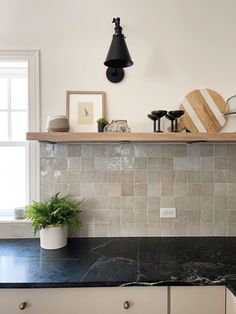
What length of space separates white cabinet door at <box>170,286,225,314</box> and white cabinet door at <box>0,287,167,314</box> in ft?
0.19

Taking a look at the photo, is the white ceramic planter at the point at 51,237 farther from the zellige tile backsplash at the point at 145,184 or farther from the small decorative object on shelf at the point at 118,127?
the small decorative object on shelf at the point at 118,127

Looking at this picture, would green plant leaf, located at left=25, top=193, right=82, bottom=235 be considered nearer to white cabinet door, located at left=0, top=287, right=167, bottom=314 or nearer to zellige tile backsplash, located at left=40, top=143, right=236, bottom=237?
zellige tile backsplash, located at left=40, top=143, right=236, bottom=237

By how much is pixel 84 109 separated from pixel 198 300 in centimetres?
143

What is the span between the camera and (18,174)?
209cm

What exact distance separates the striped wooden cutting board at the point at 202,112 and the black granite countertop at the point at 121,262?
2.81 feet

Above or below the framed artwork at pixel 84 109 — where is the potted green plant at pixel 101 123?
below

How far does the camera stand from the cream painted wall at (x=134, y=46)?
1.90 m

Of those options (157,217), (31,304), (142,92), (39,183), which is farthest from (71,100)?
(31,304)

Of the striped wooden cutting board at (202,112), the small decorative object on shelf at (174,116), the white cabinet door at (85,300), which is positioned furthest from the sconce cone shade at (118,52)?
the white cabinet door at (85,300)

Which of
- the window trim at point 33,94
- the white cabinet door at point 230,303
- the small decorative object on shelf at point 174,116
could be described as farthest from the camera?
the window trim at point 33,94

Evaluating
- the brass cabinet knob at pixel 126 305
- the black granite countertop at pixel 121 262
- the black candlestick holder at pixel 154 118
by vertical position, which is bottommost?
the brass cabinet knob at pixel 126 305

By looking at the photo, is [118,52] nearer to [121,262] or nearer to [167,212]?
[167,212]

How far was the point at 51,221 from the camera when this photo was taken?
5.52ft

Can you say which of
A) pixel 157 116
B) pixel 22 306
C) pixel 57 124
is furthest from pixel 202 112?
pixel 22 306
